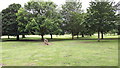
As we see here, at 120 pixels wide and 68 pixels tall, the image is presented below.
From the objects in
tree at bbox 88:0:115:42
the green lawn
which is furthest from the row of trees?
the green lawn

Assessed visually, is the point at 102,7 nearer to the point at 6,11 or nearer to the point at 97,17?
the point at 97,17

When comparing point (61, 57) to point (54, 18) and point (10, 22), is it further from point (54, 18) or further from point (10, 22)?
point (10, 22)

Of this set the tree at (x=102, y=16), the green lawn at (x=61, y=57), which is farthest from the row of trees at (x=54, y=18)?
the green lawn at (x=61, y=57)

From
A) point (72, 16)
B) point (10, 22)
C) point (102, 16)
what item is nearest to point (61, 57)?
point (102, 16)

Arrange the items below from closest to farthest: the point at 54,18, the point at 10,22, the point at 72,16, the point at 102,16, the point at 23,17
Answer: the point at 102,16 < the point at 23,17 < the point at 54,18 < the point at 10,22 < the point at 72,16

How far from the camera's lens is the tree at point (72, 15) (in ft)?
162

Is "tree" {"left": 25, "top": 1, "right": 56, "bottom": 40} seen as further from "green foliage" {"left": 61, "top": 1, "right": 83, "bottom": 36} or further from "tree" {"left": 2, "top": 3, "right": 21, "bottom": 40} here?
"green foliage" {"left": 61, "top": 1, "right": 83, "bottom": 36}

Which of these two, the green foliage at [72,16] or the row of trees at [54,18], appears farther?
the green foliage at [72,16]

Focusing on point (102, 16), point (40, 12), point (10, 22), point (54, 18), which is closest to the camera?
point (102, 16)

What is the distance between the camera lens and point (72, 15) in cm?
5038

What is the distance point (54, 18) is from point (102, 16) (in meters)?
15.2

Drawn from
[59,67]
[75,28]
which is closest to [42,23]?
[75,28]

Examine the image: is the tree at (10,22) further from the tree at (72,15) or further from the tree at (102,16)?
the tree at (102,16)

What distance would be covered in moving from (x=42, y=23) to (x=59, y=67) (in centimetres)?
3047
